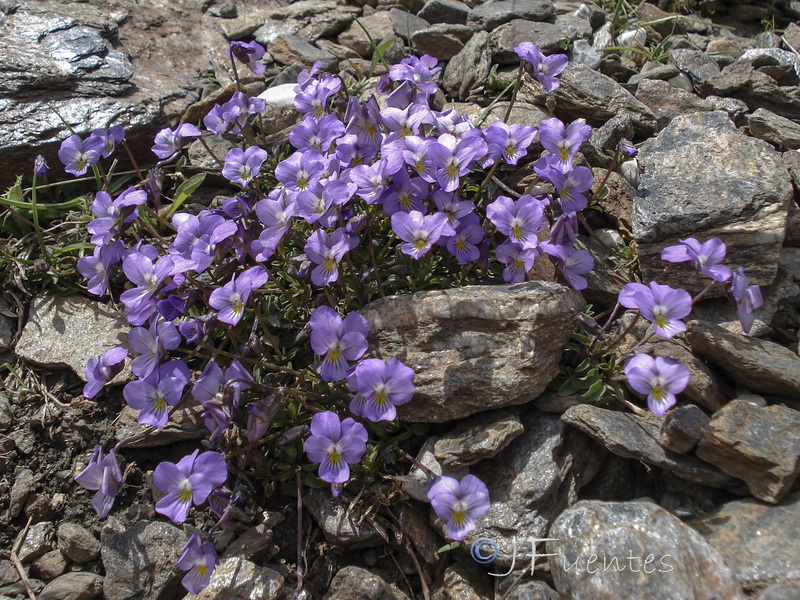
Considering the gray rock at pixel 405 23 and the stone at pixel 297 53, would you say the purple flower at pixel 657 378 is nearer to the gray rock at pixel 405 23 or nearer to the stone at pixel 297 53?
the stone at pixel 297 53

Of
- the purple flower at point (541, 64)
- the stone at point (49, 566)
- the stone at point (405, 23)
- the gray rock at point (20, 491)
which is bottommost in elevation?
the stone at point (49, 566)

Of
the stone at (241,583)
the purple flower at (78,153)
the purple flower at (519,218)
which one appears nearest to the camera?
the stone at (241,583)

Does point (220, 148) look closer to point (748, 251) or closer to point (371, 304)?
point (371, 304)

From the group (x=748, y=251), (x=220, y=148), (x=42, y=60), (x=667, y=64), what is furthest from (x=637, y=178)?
(x=42, y=60)

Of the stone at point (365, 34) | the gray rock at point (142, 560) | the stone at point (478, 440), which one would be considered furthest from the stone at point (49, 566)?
the stone at point (365, 34)

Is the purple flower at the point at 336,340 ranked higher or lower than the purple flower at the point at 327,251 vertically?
lower

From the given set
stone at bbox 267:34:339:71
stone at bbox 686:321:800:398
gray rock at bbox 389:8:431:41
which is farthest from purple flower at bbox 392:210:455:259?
gray rock at bbox 389:8:431:41

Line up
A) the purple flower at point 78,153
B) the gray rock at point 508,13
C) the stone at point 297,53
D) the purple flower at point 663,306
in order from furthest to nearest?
the gray rock at point 508,13, the stone at point 297,53, the purple flower at point 78,153, the purple flower at point 663,306
